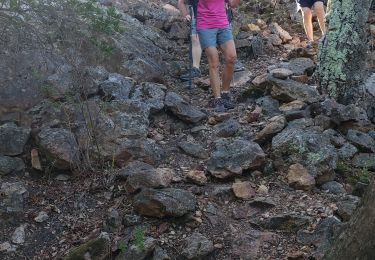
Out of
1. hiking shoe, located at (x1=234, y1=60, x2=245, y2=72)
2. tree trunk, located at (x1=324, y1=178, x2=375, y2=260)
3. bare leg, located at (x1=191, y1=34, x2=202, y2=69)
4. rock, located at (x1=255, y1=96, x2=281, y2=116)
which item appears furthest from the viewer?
hiking shoe, located at (x1=234, y1=60, x2=245, y2=72)

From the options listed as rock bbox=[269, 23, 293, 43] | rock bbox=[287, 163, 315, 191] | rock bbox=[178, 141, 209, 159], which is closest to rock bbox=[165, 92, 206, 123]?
rock bbox=[178, 141, 209, 159]

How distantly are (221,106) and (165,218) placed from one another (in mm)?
2379

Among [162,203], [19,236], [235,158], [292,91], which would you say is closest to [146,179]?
[162,203]

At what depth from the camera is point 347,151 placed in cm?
465

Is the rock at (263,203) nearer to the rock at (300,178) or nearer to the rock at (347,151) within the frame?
the rock at (300,178)

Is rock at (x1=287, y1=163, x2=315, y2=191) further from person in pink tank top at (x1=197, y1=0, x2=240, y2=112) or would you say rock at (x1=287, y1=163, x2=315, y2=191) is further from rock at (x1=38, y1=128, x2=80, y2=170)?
rock at (x1=38, y1=128, x2=80, y2=170)

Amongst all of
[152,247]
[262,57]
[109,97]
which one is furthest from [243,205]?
[262,57]

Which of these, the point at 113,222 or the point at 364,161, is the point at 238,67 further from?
the point at 113,222

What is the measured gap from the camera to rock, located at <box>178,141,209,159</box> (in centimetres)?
483

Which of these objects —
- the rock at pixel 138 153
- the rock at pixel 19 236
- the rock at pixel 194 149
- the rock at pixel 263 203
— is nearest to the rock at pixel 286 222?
the rock at pixel 263 203

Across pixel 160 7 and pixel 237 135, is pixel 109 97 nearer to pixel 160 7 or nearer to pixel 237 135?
pixel 237 135

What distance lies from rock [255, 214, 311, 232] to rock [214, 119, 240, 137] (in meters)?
1.55

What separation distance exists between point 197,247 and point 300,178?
123 cm

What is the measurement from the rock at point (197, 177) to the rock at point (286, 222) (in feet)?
2.37
